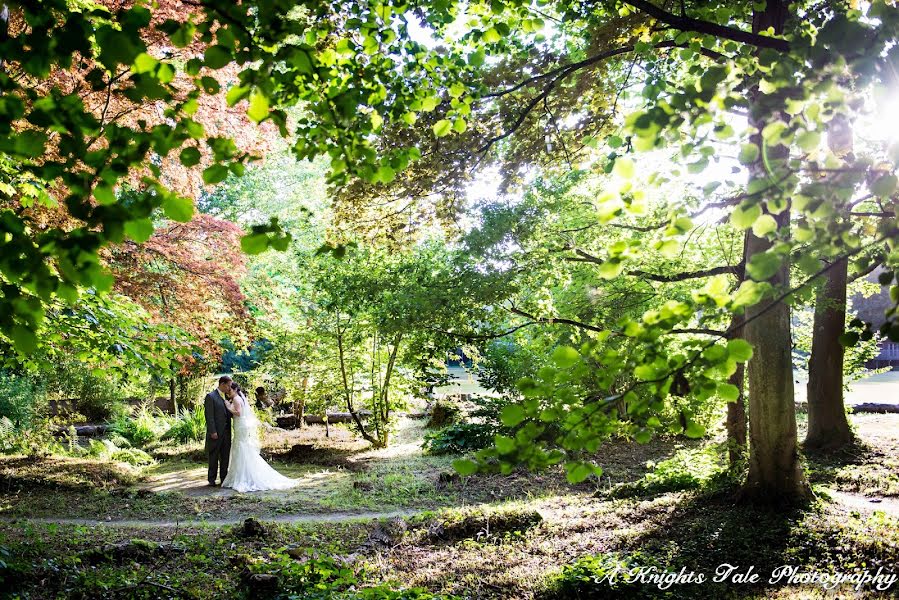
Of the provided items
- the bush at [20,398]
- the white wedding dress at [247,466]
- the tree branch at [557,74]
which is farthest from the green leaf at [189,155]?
the bush at [20,398]

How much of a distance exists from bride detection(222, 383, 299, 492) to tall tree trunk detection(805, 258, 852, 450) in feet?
28.0

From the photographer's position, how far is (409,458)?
12609 millimetres

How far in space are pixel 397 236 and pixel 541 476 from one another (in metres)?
5.07

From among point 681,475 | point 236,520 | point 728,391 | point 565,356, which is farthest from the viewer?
point 236,520

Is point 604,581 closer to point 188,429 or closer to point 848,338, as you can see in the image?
point 848,338

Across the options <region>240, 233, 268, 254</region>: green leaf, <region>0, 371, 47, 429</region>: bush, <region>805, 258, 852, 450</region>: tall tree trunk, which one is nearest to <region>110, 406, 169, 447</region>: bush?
<region>0, 371, 47, 429</region>: bush

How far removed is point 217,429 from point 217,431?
0.03 metres

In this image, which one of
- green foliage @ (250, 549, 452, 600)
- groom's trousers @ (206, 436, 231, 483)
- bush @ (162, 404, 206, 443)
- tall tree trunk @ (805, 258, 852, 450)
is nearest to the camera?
green foliage @ (250, 549, 452, 600)

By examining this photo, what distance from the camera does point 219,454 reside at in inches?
439

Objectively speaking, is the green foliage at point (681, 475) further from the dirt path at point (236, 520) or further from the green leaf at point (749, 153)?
the green leaf at point (749, 153)

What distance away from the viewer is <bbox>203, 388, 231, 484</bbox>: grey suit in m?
10.8

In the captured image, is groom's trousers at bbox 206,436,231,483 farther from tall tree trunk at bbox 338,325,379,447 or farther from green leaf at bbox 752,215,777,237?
green leaf at bbox 752,215,777,237

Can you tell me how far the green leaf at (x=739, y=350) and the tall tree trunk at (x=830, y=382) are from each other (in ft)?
29.5

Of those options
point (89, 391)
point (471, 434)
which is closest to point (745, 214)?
point (471, 434)
